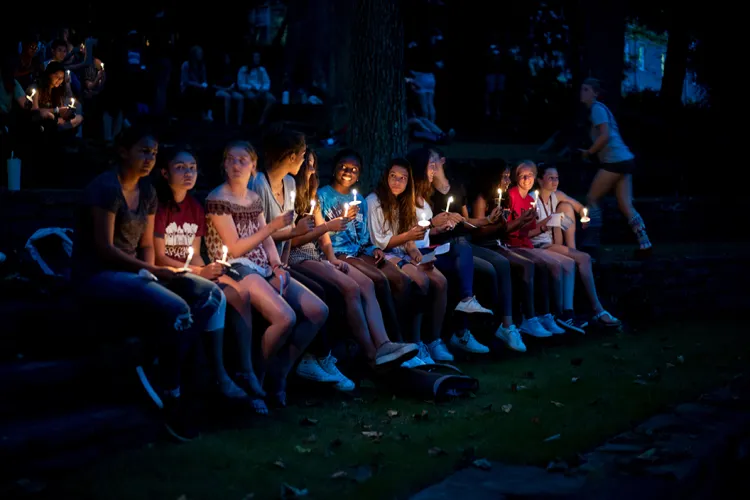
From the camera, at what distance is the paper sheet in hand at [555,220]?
9250mm

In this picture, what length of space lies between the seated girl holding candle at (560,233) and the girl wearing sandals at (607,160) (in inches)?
36.1

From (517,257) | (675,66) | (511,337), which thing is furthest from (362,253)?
(675,66)

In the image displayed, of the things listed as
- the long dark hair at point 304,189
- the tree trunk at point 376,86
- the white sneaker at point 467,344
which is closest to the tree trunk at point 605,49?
the tree trunk at point 376,86

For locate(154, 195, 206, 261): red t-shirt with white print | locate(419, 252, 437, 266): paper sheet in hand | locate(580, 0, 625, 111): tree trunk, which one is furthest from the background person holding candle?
locate(580, 0, 625, 111): tree trunk

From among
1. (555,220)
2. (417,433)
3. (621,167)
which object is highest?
(621,167)

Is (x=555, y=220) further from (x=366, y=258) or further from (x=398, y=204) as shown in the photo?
(x=366, y=258)

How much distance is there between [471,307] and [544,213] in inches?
73.6

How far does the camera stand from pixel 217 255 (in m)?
6.48

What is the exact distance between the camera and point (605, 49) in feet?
52.2

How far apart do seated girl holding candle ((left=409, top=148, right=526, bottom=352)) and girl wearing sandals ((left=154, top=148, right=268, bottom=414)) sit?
2.53 metres

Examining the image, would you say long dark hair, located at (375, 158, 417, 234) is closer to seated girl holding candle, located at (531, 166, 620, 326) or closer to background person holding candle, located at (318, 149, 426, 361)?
background person holding candle, located at (318, 149, 426, 361)

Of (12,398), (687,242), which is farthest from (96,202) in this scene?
(687,242)

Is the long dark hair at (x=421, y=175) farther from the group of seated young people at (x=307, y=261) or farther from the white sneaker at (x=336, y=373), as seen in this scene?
the white sneaker at (x=336, y=373)

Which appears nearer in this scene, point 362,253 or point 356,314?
point 356,314
